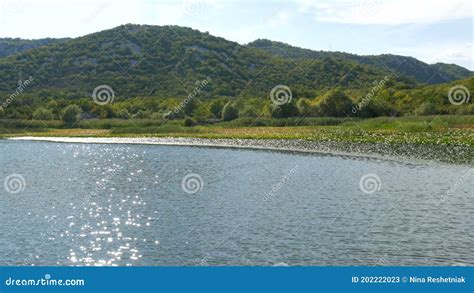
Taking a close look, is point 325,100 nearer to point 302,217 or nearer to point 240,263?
point 302,217

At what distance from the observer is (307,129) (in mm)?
101125

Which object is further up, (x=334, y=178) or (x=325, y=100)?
(x=325, y=100)

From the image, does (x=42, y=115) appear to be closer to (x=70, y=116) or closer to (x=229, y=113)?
(x=70, y=116)

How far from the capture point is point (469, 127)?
90625 mm

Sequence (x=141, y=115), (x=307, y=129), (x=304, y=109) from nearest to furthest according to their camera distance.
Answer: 1. (x=307, y=129)
2. (x=304, y=109)
3. (x=141, y=115)

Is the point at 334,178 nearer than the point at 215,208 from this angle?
No

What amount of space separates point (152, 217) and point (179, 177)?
1701cm

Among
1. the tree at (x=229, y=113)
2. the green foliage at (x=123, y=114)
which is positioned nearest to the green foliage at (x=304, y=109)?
the tree at (x=229, y=113)

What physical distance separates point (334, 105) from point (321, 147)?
58211 millimetres

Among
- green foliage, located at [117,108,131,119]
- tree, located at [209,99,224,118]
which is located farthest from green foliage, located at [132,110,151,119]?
tree, located at [209,99,224,118]

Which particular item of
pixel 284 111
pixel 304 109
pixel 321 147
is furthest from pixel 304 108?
pixel 321 147

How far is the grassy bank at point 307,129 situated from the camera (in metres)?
80.2

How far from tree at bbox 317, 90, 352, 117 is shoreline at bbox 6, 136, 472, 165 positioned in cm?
4703
